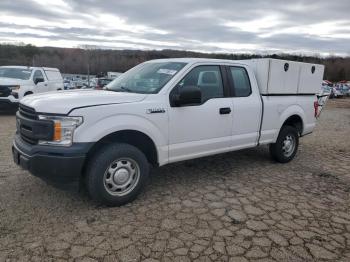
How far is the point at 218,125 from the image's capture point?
4953 millimetres

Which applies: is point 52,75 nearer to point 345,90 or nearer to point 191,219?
point 191,219

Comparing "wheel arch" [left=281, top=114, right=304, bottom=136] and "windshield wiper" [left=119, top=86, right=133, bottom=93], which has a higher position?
"windshield wiper" [left=119, top=86, right=133, bottom=93]

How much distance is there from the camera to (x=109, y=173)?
398cm

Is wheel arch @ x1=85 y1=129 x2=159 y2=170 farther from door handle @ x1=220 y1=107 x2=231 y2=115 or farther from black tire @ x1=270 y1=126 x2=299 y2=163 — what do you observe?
black tire @ x1=270 y1=126 x2=299 y2=163

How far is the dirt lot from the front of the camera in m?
3.19

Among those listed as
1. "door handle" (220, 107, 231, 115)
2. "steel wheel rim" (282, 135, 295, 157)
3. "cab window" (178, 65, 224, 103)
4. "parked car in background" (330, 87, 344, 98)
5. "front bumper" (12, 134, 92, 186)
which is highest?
"cab window" (178, 65, 224, 103)

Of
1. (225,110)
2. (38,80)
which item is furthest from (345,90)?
(225,110)

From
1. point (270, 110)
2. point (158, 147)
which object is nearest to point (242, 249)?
point (158, 147)

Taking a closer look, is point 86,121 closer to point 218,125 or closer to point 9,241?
point 9,241

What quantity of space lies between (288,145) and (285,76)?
4.36 feet

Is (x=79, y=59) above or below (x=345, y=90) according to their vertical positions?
above

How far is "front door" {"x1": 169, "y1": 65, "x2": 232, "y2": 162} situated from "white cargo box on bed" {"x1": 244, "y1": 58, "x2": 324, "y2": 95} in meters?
0.95

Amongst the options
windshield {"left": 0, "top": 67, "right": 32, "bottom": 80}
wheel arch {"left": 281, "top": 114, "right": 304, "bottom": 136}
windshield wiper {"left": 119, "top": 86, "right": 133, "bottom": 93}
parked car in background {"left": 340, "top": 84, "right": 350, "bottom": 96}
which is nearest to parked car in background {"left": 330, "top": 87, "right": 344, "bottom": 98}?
parked car in background {"left": 340, "top": 84, "right": 350, "bottom": 96}

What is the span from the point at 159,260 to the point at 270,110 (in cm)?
360
